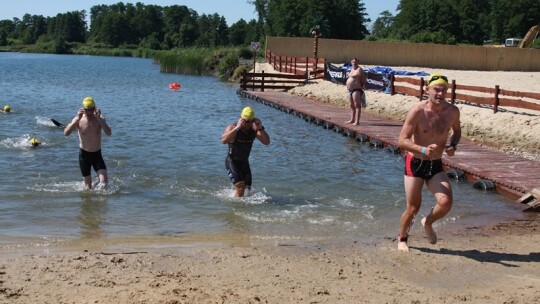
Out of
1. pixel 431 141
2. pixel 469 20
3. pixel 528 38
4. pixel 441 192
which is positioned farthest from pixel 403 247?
pixel 469 20

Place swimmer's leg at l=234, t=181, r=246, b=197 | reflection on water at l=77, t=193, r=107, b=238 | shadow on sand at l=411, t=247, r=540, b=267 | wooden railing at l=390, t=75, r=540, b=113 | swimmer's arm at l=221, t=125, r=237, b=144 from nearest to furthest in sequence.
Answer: shadow on sand at l=411, t=247, r=540, b=267 < reflection on water at l=77, t=193, r=107, b=238 < swimmer's arm at l=221, t=125, r=237, b=144 < swimmer's leg at l=234, t=181, r=246, b=197 < wooden railing at l=390, t=75, r=540, b=113

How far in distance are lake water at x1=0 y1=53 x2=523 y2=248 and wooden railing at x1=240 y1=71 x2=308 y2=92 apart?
549 inches

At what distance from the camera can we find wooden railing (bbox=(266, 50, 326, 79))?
111 feet

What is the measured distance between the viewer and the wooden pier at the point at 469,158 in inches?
429

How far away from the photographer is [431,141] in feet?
21.7

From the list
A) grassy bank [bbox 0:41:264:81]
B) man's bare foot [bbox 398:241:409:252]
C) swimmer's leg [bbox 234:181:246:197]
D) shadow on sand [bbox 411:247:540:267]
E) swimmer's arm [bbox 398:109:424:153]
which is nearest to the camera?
swimmer's arm [bbox 398:109:424:153]

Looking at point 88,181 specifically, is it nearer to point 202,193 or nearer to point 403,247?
point 202,193

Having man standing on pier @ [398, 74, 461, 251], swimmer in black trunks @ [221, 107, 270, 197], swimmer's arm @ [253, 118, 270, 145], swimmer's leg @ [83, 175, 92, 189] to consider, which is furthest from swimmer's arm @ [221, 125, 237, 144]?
man standing on pier @ [398, 74, 461, 251]

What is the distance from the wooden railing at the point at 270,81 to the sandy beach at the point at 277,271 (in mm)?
26190

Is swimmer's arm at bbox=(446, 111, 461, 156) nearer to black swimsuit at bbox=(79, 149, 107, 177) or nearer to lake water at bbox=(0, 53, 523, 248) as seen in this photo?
lake water at bbox=(0, 53, 523, 248)

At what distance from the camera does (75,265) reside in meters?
6.30

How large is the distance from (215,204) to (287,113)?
1504 cm

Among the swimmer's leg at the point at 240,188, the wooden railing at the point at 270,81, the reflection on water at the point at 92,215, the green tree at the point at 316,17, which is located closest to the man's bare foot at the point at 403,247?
the swimmer's leg at the point at 240,188

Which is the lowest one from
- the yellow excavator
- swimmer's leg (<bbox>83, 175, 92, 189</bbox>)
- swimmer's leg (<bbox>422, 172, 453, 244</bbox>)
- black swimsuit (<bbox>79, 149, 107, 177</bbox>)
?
swimmer's leg (<bbox>83, 175, 92, 189</bbox>)
